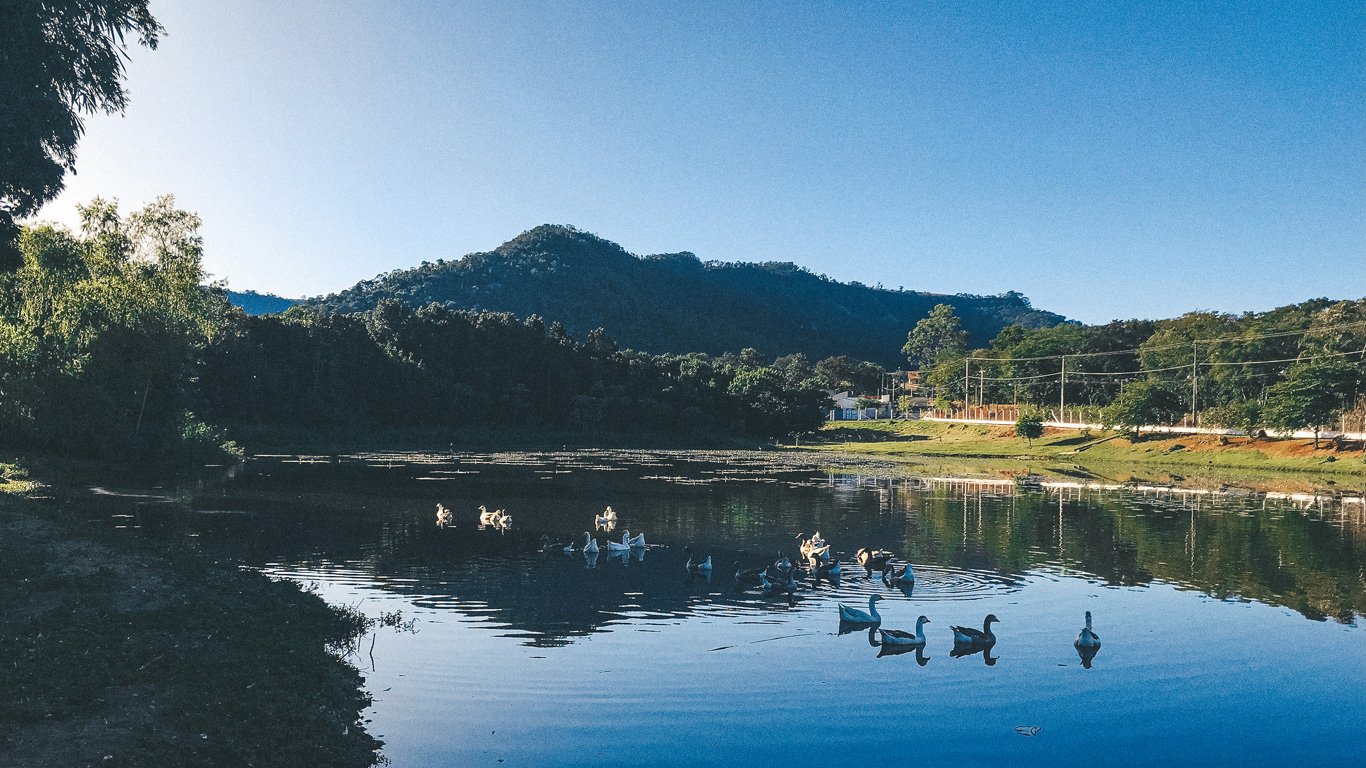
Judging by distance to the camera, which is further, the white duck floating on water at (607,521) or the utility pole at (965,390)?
the utility pole at (965,390)

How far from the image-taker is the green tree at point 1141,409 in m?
95.0

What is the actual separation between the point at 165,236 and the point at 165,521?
99.3ft

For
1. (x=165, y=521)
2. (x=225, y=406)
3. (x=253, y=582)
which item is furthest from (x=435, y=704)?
(x=225, y=406)

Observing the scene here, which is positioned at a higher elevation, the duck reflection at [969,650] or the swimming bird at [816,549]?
the swimming bird at [816,549]

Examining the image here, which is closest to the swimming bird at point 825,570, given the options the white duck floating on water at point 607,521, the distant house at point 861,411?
the white duck floating on water at point 607,521

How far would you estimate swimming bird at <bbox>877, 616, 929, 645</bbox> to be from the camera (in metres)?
19.8

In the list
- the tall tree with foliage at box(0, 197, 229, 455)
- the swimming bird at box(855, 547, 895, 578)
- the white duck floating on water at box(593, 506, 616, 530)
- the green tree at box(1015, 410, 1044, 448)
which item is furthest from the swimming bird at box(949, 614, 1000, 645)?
the green tree at box(1015, 410, 1044, 448)

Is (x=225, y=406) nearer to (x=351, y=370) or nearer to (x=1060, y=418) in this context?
(x=351, y=370)

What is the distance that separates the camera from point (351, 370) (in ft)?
378

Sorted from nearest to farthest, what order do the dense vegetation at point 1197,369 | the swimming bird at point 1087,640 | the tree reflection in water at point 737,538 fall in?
the swimming bird at point 1087,640 < the tree reflection in water at point 737,538 < the dense vegetation at point 1197,369

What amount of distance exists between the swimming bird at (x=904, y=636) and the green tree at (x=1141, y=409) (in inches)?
3324

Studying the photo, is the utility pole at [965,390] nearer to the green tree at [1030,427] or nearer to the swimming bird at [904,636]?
the green tree at [1030,427]

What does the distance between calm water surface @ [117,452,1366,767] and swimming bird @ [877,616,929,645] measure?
1.28 feet

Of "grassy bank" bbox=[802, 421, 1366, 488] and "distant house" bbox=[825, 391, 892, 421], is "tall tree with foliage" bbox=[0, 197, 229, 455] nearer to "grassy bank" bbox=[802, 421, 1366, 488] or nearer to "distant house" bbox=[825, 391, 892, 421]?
"grassy bank" bbox=[802, 421, 1366, 488]
